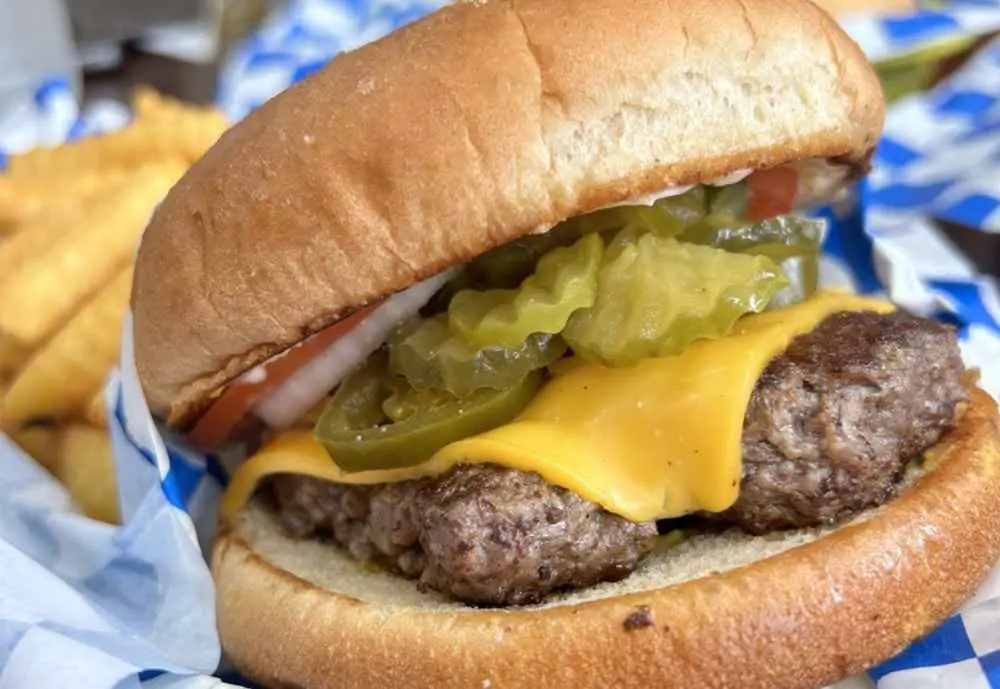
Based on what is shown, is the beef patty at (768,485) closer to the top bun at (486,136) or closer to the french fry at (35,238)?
the top bun at (486,136)

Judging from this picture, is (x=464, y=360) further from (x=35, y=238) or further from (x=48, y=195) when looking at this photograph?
(x=48, y=195)

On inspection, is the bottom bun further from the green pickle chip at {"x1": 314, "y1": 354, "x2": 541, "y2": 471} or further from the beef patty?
the green pickle chip at {"x1": 314, "y1": 354, "x2": 541, "y2": 471}

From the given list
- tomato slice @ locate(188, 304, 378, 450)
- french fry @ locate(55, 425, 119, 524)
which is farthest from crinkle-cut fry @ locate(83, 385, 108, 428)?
tomato slice @ locate(188, 304, 378, 450)

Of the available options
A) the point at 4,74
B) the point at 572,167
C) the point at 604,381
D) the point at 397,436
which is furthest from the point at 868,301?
the point at 4,74

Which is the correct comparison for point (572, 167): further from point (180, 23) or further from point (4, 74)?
point (180, 23)

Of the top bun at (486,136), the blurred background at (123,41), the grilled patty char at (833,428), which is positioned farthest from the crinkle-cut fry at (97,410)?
the blurred background at (123,41)

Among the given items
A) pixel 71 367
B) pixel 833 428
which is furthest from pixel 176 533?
pixel 833 428
